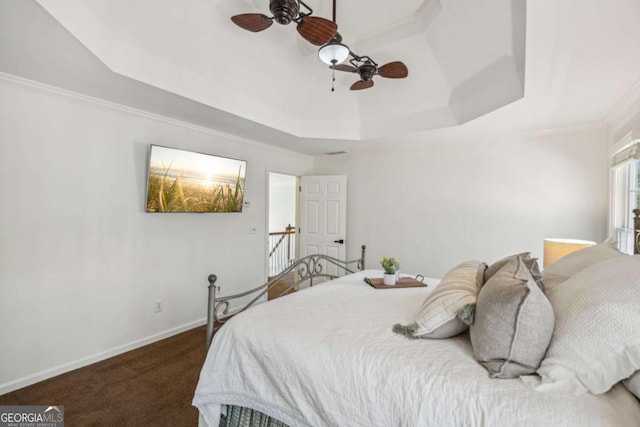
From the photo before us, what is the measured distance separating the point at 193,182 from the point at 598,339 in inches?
137

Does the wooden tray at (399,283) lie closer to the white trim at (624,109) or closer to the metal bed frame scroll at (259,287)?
the metal bed frame scroll at (259,287)

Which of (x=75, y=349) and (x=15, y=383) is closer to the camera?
(x=15, y=383)

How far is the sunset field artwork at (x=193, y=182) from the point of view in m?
3.15

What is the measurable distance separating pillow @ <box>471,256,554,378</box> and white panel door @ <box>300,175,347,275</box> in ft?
12.5

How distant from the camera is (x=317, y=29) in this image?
6.25 feet

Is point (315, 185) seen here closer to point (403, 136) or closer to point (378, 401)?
point (403, 136)

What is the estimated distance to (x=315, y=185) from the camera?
517cm

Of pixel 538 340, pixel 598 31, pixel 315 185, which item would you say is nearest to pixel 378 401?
pixel 538 340

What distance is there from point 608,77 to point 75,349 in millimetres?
4800

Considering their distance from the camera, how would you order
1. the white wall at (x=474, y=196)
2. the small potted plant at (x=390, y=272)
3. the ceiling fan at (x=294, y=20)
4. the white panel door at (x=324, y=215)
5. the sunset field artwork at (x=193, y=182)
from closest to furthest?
the ceiling fan at (x=294, y=20) < the small potted plant at (x=390, y=272) < the sunset field artwork at (x=193, y=182) < the white wall at (x=474, y=196) < the white panel door at (x=324, y=215)

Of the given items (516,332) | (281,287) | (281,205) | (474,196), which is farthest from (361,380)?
(281,205)

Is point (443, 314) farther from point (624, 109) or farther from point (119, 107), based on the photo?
point (119, 107)

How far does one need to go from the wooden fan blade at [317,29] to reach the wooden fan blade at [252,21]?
223mm

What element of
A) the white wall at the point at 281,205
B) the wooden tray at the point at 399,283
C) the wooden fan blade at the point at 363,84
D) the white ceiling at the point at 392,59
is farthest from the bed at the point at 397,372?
the white wall at the point at 281,205
